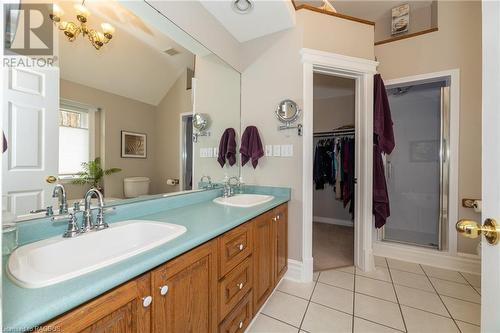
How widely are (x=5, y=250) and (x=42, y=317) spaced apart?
0.38m

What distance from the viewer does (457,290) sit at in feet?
6.02

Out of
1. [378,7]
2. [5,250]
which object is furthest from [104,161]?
[378,7]

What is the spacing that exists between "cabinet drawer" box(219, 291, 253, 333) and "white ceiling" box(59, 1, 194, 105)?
1.35 meters

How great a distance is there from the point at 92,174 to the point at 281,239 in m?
1.45

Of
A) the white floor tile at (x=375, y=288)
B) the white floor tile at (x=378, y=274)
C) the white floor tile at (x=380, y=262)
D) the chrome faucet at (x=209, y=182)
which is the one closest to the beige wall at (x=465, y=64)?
the white floor tile at (x=380, y=262)

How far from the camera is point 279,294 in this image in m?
1.80

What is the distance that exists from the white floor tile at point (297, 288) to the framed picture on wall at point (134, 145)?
159cm

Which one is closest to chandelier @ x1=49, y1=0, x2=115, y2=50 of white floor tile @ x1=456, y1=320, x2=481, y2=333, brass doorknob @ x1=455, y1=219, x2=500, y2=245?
brass doorknob @ x1=455, y1=219, x2=500, y2=245

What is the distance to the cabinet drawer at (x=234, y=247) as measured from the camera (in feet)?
3.52

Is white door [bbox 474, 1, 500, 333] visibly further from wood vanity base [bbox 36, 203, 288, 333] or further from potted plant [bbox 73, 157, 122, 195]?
potted plant [bbox 73, 157, 122, 195]

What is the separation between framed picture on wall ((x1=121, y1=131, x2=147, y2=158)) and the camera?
1.26 m

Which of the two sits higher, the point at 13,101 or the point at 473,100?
the point at 473,100

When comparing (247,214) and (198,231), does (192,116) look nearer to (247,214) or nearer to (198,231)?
(247,214)

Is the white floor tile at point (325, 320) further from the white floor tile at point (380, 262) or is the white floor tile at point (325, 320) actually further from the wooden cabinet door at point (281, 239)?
the white floor tile at point (380, 262)
